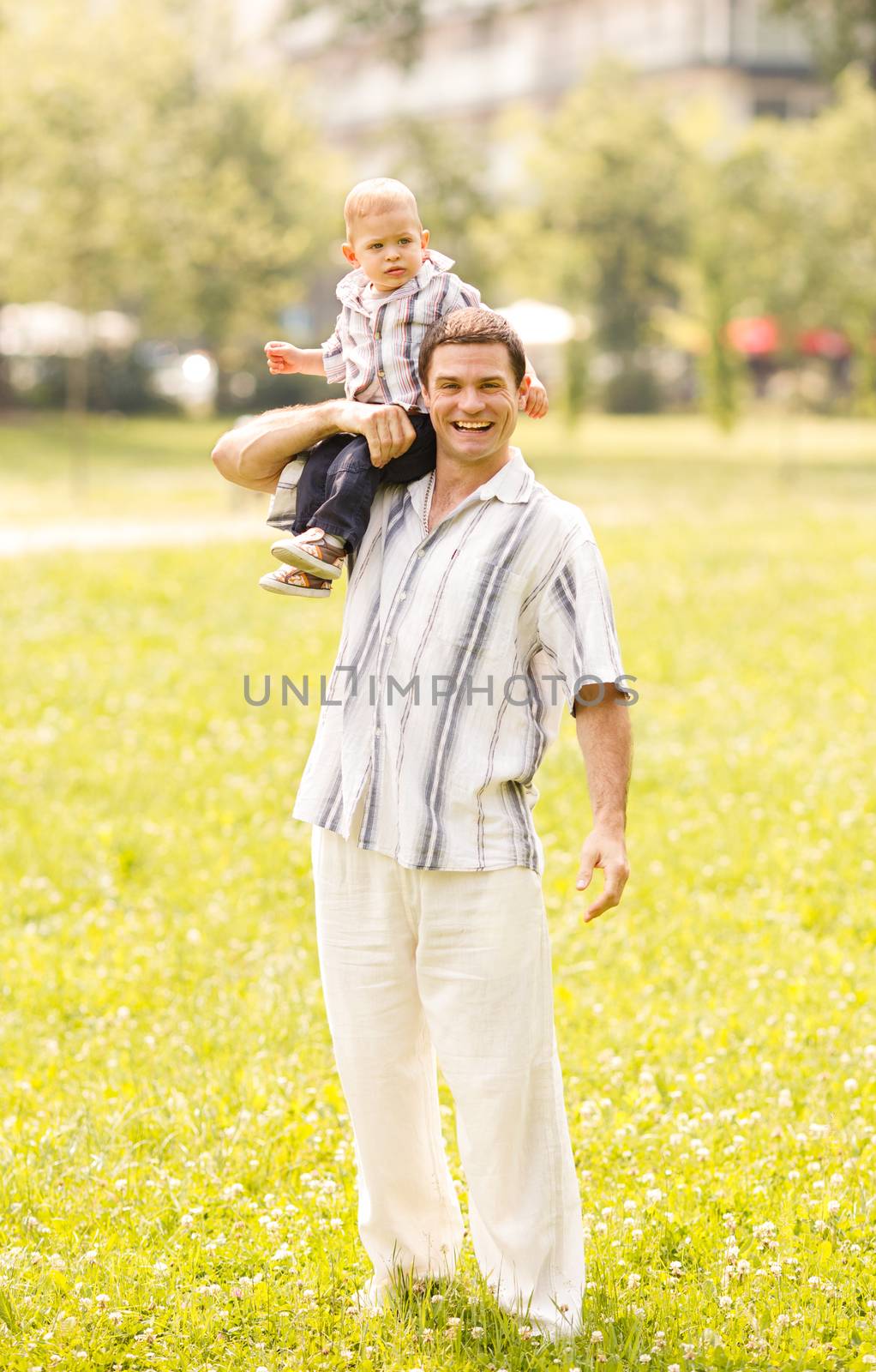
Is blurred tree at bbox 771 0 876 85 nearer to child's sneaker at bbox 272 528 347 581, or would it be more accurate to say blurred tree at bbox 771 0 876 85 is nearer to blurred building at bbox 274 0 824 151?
blurred building at bbox 274 0 824 151

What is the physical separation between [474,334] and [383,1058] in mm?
1710

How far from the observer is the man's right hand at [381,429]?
376 cm

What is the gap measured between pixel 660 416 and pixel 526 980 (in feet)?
164

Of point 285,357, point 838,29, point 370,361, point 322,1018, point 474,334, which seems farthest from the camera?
point 838,29

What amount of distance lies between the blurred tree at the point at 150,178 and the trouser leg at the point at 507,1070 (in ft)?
77.6

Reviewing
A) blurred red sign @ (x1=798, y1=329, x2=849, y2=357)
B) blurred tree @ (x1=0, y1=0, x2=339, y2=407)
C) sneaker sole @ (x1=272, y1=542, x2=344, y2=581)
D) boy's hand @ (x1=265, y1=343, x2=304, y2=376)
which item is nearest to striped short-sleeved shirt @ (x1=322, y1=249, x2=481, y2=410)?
boy's hand @ (x1=265, y1=343, x2=304, y2=376)

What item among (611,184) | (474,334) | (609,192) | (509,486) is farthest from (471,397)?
(609,192)

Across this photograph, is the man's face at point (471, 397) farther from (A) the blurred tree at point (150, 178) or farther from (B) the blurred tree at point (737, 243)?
→ (B) the blurred tree at point (737, 243)

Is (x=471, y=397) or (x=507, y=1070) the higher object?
(x=471, y=397)

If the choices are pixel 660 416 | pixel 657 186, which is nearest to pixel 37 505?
pixel 657 186

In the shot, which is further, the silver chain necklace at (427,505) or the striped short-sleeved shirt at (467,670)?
the silver chain necklace at (427,505)

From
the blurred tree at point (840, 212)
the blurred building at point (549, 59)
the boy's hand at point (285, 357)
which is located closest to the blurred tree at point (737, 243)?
the blurred tree at point (840, 212)

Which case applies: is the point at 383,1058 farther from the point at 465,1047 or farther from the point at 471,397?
the point at 471,397

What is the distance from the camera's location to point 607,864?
383cm
